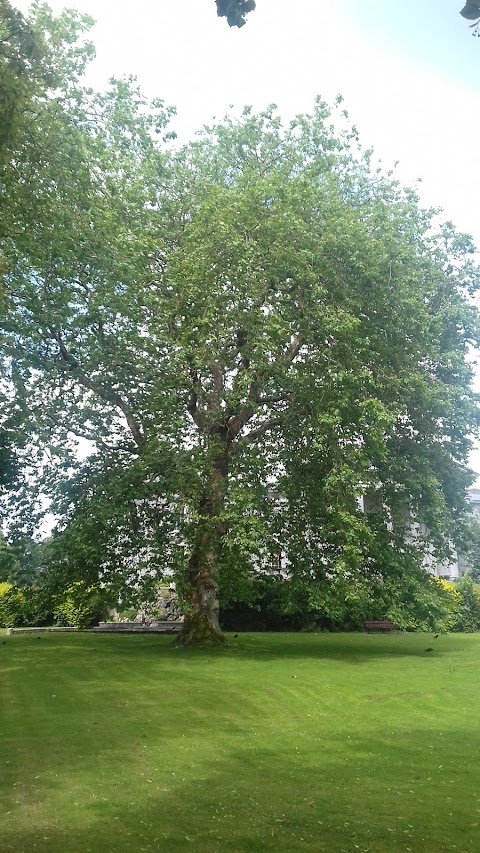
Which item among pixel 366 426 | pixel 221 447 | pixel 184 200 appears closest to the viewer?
pixel 366 426

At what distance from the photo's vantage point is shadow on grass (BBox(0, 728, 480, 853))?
5422 mm

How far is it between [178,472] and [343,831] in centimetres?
1301

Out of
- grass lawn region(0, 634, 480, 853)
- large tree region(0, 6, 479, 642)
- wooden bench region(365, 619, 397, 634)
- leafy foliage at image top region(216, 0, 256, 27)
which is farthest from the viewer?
wooden bench region(365, 619, 397, 634)

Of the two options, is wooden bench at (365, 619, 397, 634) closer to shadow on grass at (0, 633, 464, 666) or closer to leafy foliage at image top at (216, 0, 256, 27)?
shadow on grass at (0, 633, 464, 666)

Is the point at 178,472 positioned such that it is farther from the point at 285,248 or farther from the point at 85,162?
the point at 85,162

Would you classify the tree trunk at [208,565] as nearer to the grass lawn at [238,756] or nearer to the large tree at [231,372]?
the large tree at [231,372]

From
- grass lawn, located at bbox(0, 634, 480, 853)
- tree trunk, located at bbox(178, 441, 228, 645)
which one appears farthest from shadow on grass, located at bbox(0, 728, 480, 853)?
tree trunk, located at bbox(178, 441, 228, 645)

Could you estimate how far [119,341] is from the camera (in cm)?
1944

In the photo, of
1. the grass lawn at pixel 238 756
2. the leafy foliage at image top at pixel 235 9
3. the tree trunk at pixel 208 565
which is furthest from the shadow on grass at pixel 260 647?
the leafy foliage at image top at pixel 235 9

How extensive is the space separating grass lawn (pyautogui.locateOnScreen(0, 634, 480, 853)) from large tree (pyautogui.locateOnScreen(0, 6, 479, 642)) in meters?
3.64

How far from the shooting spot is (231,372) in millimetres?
20938

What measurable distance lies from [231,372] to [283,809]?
50.9 ft

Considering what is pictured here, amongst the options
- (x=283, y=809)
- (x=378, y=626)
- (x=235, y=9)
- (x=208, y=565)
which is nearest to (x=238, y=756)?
(x=283, y=809)

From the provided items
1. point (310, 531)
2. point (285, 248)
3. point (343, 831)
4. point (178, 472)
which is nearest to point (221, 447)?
point (178, 472)
